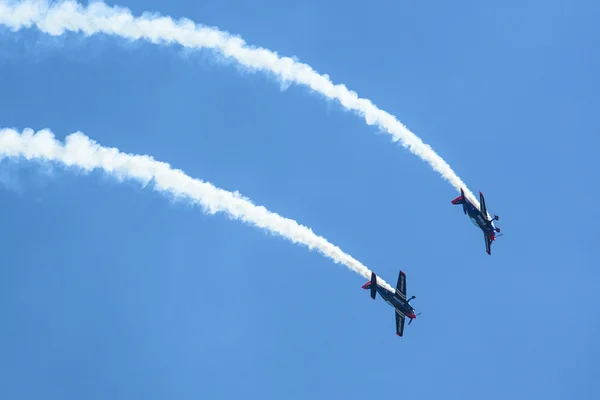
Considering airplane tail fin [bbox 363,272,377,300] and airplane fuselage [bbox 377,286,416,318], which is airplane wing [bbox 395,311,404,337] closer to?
airplane fuselage [bbox 377,286,416,318]

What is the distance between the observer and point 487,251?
72.1m

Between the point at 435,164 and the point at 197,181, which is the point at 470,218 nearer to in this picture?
the point at 435,164

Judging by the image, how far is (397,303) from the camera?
224 ft

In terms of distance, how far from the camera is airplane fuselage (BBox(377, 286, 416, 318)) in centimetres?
6788

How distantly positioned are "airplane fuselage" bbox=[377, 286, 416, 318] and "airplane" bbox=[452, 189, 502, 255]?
7788 mm

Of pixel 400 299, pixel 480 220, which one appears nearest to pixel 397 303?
pixel 400 299

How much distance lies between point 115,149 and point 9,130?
6352 mm

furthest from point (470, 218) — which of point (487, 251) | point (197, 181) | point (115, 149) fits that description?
point (115, 149)

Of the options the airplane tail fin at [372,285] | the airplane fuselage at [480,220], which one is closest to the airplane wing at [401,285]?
the airplane tail fin at [372,285]

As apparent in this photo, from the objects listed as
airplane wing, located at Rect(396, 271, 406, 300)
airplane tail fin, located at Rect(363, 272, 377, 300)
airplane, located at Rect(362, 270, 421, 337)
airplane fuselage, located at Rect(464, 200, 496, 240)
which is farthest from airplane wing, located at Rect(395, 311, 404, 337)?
airplane fuselage, located at Rect(464, 200, 496, 240)

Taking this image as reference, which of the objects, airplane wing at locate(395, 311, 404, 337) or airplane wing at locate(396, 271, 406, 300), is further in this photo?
airplane wing at locate(395, 311, 404, 337)

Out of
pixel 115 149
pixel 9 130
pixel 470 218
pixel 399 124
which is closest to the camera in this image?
pixel 9 130

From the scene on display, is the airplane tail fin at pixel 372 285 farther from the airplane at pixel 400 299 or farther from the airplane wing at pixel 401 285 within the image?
the airplane wing at pixel 401 285

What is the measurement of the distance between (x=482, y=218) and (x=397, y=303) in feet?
29.6
